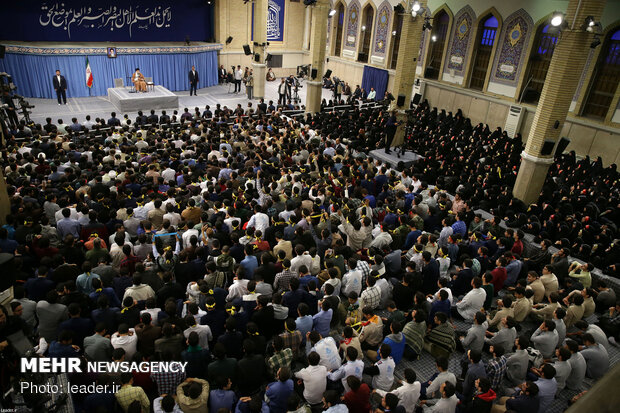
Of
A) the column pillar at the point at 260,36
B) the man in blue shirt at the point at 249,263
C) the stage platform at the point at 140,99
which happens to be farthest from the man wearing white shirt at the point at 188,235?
the column pillar at the point at 260,36

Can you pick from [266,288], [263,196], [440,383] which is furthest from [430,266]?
[263,196]

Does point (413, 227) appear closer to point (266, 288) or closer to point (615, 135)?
point (266, 288)

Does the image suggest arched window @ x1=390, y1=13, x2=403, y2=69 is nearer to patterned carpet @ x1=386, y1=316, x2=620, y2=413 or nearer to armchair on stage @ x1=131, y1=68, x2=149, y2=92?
armchair on stage @ x1=131, y1=68, x2=149, y2=92

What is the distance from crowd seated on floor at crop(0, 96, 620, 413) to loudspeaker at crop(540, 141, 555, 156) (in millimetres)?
997

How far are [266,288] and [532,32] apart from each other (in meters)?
14.7

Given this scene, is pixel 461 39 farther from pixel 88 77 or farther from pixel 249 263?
pixel 249 263

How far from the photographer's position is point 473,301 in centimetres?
582

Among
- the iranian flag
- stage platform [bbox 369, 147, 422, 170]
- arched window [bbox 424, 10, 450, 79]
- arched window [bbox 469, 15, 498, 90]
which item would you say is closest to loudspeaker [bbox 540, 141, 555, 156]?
stage platform [bbox 369, 147, 422, 170]

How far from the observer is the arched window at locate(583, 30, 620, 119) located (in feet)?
42.2

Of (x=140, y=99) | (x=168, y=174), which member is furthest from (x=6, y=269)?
(x=140, y=99)

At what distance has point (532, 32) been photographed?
14734mm

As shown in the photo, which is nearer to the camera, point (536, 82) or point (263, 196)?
point (263, 196)

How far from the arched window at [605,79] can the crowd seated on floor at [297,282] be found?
15.0 feet

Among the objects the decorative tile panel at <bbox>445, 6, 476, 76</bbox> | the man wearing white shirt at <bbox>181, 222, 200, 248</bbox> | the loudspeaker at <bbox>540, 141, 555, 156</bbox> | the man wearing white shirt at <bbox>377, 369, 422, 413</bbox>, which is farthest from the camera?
the decorative tile panel at <bbox>445, 6, 476, 76</bbox>
